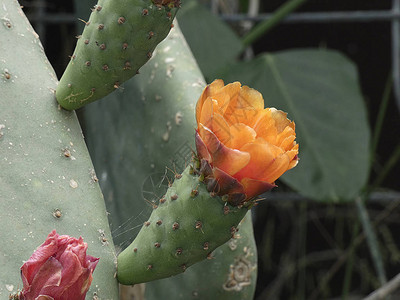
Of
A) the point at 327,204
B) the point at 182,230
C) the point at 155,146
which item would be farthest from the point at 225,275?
the point at 327,204

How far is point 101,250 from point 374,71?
1.36 metres

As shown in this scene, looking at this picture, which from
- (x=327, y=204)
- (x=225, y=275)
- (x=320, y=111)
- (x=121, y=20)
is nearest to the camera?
(x=121, y=20)

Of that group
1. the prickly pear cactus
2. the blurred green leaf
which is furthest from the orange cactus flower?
the blurred green leaf

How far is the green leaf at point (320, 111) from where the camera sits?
1.30 metres

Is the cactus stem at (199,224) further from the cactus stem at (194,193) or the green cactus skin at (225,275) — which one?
the green cactus skin at (225,275)

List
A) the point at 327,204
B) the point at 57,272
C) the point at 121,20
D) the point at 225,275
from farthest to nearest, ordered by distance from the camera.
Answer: the point at 327,204 → the point at 225,275 → the point at 121,20 → the point at 57,272

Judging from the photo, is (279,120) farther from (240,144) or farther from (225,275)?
(225,275)

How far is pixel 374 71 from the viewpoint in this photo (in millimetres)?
1776

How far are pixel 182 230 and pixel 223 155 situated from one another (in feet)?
0.26

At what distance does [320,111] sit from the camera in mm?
1403

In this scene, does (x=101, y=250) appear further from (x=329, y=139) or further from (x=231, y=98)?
(x=329, y=139)

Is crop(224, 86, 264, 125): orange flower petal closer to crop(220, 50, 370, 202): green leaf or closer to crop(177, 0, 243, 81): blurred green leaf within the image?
crop(220, 50, 370, 202): green leaf

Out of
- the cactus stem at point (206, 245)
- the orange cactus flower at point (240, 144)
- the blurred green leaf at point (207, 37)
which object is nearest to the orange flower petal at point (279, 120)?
the orange cactus flower at point (240, 144)

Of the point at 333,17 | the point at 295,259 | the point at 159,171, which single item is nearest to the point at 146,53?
the point at 159,171
